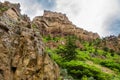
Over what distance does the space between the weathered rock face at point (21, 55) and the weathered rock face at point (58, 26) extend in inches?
4595

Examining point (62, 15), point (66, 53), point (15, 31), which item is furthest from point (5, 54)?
point (62, 15)

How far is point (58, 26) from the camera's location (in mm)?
162250

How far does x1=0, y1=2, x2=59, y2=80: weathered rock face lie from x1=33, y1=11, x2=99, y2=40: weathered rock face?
11671cm

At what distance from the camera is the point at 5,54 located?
1222 inches

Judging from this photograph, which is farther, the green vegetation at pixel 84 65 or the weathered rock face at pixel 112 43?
the weathered rock face at pixel 112 43

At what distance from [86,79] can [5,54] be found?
1872 inches

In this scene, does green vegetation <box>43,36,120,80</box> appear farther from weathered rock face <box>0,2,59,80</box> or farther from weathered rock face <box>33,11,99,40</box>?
weathered rock face <box>33,11,99,40</box>

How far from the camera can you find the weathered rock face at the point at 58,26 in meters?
156

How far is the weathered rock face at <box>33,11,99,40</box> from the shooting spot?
15600 centimetres

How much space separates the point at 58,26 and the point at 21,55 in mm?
129570

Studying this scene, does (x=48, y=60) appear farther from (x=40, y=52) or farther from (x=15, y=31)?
(x=15, y=31)

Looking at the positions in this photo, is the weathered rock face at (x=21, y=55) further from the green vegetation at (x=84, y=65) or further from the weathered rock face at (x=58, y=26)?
the weathered rock face at (x=58, y=26)

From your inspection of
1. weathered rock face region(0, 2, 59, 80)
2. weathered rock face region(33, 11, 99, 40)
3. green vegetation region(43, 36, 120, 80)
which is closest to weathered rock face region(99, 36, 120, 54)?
weathered rock face region(33, 11, 99, 40)

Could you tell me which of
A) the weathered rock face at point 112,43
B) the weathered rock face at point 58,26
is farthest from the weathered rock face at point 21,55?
the weathered rock face at point 58,26
